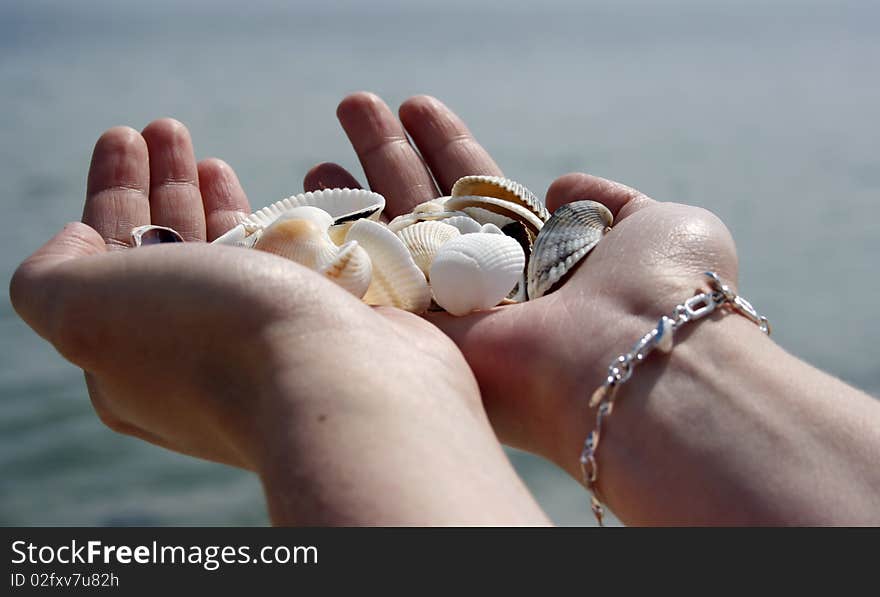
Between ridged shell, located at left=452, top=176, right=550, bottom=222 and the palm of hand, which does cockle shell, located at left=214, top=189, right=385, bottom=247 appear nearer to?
ridged shell, located at left=452, top=176, right=550, bottom=222

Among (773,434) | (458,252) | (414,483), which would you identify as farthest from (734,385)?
(414,483)

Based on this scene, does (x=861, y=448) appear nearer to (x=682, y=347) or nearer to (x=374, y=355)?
(x=682, y=347)

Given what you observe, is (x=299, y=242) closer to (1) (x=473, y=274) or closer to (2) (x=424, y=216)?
(1) (x=473, y=274)

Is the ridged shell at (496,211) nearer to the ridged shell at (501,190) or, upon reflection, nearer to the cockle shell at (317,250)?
the ridged shell at (501,190)

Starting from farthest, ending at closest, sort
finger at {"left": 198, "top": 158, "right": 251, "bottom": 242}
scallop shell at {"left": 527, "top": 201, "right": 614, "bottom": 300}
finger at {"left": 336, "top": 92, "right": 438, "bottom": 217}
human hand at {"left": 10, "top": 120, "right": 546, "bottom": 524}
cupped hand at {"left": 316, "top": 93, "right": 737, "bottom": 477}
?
1. finger at {"left": 336, "top": 92, "right": 438, "bottom": 217}
2. finger at {"left": 198, "top": 158, "right": 251, "bottom": 242}
3. scallop shell at {"left": 527, "top": 201, "right": 614, "bottom": 300}
4. cupped hand at {"left": 316, "top": 93, "right": 737, "bottom": 477}
5. human hand at {"left": 10, "top": 120, "right": 546, "bottom": 524}

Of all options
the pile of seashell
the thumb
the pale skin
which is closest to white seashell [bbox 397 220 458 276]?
the pile of seashell

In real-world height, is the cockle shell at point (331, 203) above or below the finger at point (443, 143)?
below

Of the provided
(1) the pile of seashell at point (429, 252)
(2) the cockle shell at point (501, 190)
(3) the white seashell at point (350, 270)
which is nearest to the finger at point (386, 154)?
(2) the cockle shell at point (501, 190)
